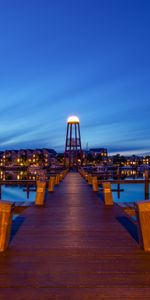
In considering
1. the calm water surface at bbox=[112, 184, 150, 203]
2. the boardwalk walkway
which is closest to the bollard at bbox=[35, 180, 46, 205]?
the boardwalk walkway

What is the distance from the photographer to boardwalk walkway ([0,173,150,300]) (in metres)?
4.36

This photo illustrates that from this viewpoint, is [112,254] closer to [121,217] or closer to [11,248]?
[11,248]

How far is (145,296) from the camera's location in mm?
4180

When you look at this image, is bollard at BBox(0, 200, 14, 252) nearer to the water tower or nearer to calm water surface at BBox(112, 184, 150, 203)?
calm water surface at BBox(112, 184, 150, 203)

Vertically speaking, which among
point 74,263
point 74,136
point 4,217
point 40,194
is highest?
point 74,136

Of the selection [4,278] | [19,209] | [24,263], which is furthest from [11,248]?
[19,209]

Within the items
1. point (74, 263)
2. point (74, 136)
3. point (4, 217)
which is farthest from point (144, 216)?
point (74, 136)

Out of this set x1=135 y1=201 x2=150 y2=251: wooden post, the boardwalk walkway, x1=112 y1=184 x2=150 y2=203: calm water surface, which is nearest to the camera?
the boardwalk walkway

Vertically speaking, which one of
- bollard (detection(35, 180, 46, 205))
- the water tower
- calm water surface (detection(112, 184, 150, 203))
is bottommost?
calm water surface (detection(112, 184, 150, 203))

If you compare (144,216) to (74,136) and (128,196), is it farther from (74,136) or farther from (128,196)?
(74,136)

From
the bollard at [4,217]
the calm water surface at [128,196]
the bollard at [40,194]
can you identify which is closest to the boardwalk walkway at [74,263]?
the bollard at [4,217]

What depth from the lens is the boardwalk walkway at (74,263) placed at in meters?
4.36

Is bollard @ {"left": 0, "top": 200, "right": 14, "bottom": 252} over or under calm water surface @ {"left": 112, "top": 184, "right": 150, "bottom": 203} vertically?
over

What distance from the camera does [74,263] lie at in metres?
5.61
